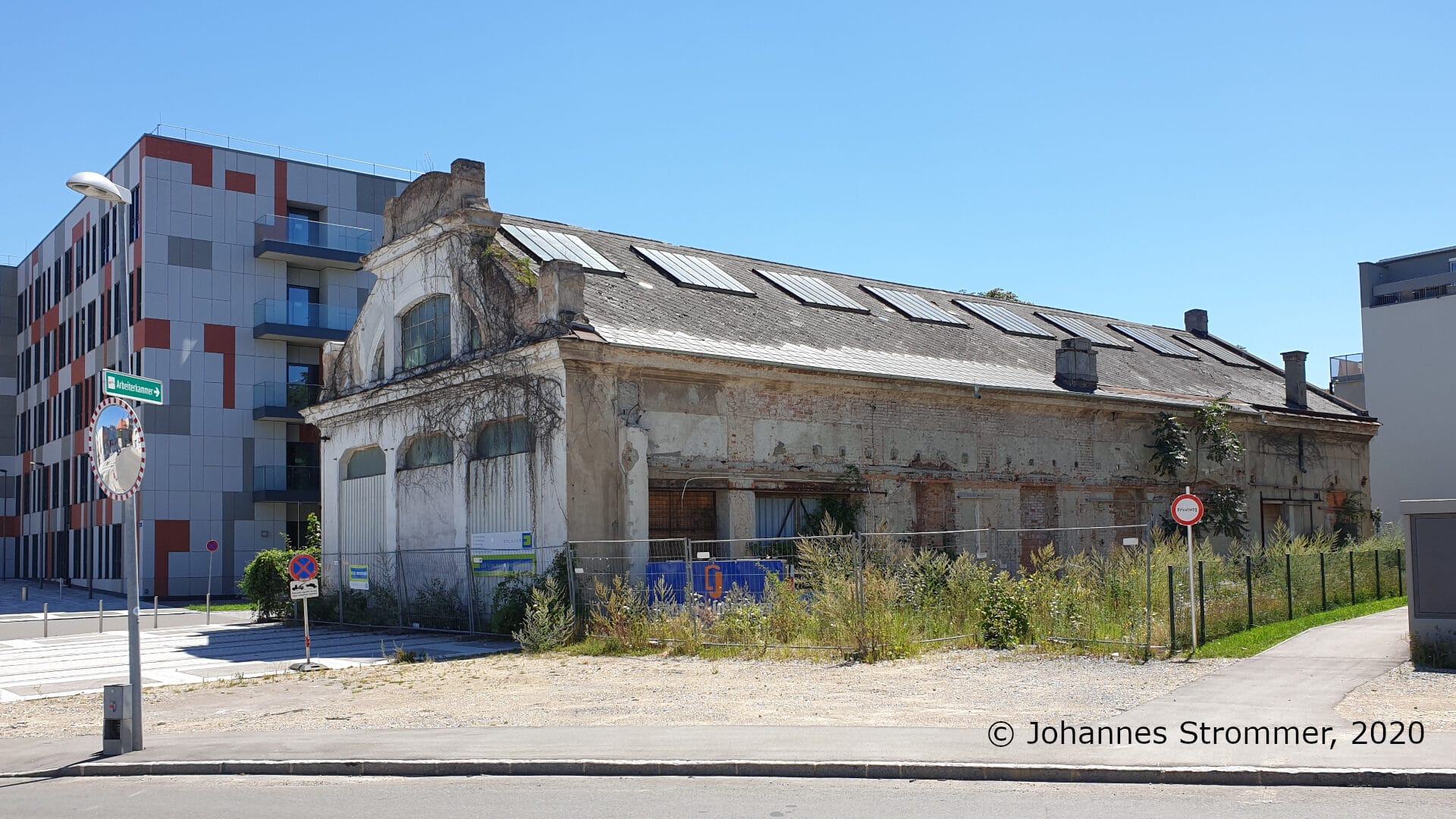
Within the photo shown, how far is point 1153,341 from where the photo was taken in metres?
40.2

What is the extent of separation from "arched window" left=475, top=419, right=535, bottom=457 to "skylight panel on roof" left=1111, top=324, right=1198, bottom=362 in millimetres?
23444

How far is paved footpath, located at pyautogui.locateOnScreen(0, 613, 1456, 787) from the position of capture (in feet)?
30.2

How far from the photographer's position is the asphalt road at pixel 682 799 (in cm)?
817

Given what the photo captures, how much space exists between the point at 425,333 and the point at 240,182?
27.0 metres

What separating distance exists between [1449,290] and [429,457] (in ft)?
154

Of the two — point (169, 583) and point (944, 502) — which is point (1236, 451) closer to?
point (944, 502)

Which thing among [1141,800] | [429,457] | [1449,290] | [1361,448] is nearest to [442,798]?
[1141,800]

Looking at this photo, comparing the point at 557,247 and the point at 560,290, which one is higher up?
the point at 557,247

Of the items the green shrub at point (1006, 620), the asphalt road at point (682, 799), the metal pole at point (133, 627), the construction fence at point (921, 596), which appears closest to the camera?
the asphalt road at point (682, 799)

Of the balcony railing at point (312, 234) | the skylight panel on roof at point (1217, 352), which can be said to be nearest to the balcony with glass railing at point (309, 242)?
the balcony railing at point (312, 234)

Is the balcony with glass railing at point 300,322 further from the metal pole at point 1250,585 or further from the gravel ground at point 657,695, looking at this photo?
the metal pole at point 1250,585

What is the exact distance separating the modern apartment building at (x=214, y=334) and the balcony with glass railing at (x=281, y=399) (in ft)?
0.17

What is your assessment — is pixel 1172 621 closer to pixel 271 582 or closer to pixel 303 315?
pixel 271 582

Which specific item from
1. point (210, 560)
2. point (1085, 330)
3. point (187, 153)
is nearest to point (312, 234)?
point (187, 153)
